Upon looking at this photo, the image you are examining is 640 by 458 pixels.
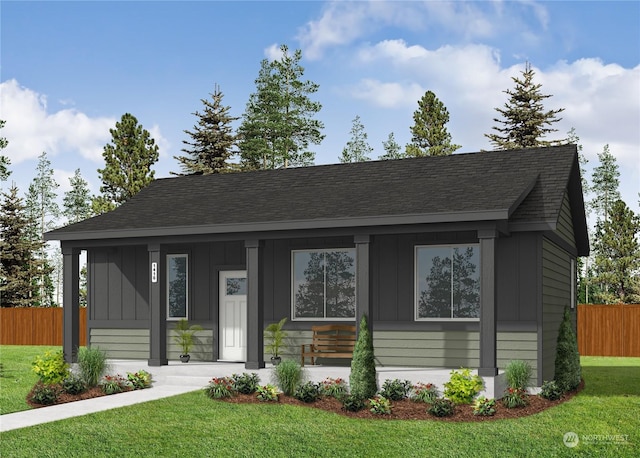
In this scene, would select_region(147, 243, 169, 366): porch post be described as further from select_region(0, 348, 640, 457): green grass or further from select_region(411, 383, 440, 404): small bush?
select_region(411, 383, 440, 404): small bush

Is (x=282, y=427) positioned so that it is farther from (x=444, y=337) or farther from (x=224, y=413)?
(x=444, y=337)

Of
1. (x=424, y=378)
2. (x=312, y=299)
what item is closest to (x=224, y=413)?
(x=424, y=378)

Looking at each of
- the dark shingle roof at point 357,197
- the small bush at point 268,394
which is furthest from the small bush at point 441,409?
the dark shingle roof at point 357,197

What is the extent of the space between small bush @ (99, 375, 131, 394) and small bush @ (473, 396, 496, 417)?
20.9ft

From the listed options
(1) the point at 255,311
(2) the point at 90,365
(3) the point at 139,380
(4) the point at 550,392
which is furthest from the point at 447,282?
(2) the point at 90,365

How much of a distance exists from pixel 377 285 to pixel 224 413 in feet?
15.1

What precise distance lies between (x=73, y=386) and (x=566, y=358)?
8.74 m

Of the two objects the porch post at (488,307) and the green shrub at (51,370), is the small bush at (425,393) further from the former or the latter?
the green shrub at (51,370)

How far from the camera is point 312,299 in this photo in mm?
15992

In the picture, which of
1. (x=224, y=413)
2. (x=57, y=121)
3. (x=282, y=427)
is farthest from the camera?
(x=57, y=121)

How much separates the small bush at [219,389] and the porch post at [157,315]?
2069mm

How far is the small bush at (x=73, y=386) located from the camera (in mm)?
14258

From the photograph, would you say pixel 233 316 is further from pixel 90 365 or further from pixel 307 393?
pixel 307 393

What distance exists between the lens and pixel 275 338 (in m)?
15.6
